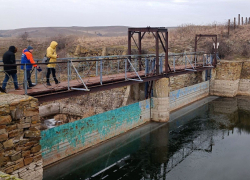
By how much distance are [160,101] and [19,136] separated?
9.61m

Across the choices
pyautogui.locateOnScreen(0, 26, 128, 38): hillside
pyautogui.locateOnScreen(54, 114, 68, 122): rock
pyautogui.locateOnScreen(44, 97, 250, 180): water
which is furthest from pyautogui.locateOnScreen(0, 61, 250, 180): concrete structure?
pyautogui.locateOnScreen(0, 26, 128, 38): hillside

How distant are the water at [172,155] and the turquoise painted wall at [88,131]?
1.20 feet

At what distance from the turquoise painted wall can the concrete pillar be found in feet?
1.62

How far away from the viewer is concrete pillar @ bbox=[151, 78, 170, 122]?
1493cm

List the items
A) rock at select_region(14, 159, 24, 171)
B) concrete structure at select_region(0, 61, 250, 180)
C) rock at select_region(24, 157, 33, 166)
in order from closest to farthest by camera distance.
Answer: concrete structure at select_region(0, 61, 250, 180)
rock at select_region(14, 159, 24, 171)
rock at select_region(24, 157, 33, 166)

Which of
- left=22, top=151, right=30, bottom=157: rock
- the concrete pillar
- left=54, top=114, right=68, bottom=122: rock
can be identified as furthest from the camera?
left=54, top=114, right=68, bottom=122: rock

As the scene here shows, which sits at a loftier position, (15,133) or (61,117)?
(15,133)

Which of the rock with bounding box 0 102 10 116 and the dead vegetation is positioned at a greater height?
the dead vegetation

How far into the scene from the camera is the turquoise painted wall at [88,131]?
32.5 ft

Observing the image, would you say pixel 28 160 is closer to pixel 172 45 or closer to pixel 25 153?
pixel 25 153

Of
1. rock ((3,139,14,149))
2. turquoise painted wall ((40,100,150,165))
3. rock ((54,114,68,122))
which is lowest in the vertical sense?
rock ((54,114,68,122))

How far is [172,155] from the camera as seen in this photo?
11539 millimetres

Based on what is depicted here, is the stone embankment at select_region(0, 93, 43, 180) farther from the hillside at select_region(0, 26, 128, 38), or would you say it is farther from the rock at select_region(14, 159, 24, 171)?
the hillside at select_region(0, 26, 128, 38)

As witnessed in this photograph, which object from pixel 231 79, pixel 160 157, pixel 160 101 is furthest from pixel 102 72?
pixel 231 79
